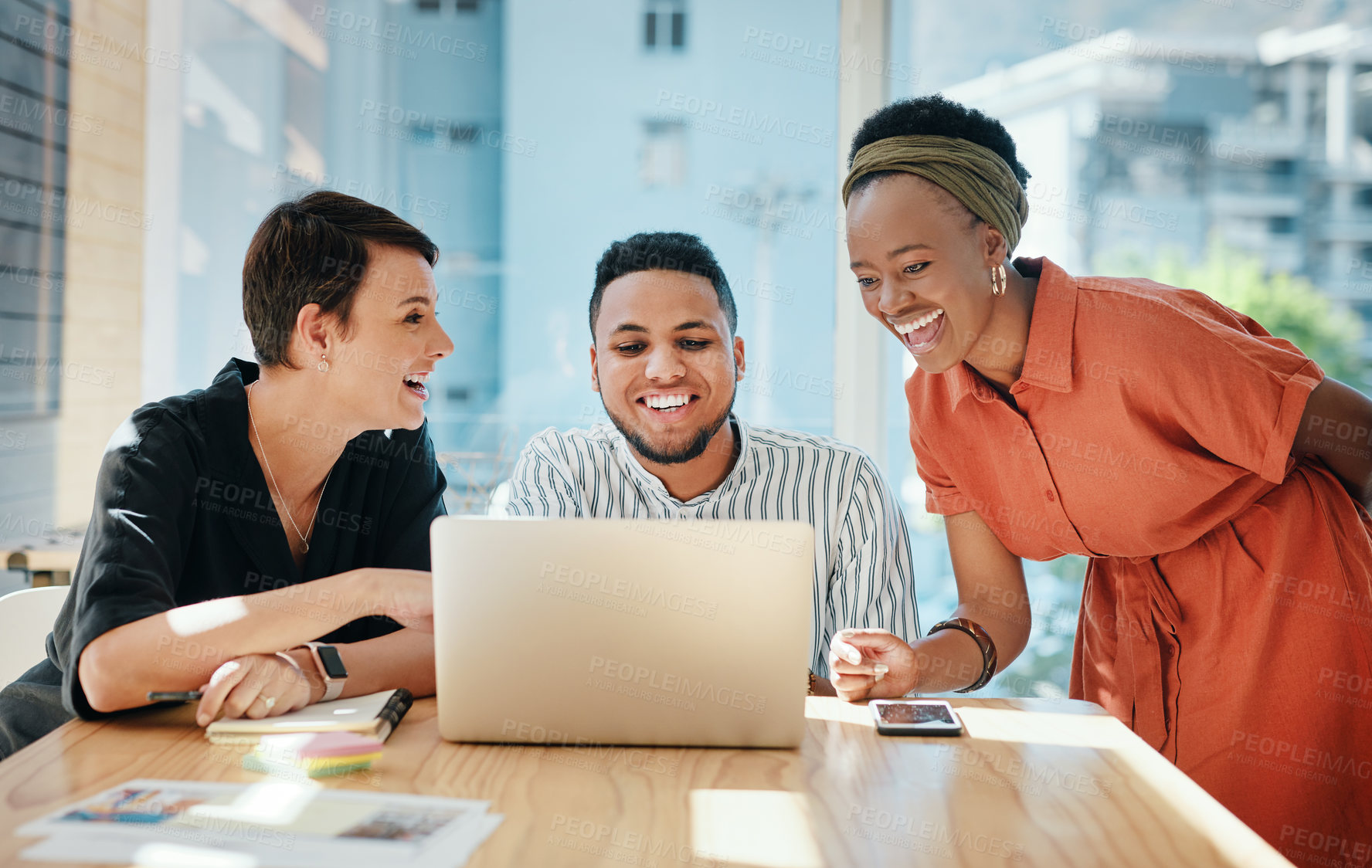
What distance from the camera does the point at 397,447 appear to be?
185 cm

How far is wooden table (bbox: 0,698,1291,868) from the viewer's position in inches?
35.3

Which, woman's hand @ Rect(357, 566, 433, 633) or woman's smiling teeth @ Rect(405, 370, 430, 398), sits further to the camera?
woman's smiling teeth @ Rect(405, 370, 430, 398)

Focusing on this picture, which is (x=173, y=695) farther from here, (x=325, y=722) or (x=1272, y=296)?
(x=1272, y=296)

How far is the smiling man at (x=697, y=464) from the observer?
1813mm

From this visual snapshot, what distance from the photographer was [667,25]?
3143mm

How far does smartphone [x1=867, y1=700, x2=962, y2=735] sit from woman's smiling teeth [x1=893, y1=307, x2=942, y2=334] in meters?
0.64

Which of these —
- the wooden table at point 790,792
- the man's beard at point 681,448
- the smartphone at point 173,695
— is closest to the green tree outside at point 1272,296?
the man's beard at point 681,448

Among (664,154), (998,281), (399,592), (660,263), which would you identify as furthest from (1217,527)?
(664,154)

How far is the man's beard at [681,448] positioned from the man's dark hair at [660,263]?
0.21 meters

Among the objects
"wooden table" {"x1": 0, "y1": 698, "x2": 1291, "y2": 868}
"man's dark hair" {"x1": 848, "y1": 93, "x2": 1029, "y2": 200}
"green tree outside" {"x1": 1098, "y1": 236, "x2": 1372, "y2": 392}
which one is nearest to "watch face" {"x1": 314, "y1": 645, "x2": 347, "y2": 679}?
"wooden table" {"x1": 0, "y1": 698, "x2": 1291, "y2": 868}

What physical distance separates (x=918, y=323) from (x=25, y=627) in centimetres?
172

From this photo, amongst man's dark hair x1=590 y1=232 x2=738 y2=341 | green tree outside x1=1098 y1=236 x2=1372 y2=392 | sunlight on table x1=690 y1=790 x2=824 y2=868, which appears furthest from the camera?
green tree outside x1=1098 y1=236 x2=1372 y2=392

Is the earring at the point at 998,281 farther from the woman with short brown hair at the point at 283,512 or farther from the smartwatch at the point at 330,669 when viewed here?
the smartwatch at the point at 330,669

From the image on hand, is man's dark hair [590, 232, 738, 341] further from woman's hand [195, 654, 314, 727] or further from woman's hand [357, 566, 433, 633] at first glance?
woman's hand [195, 654, 314, 727]
